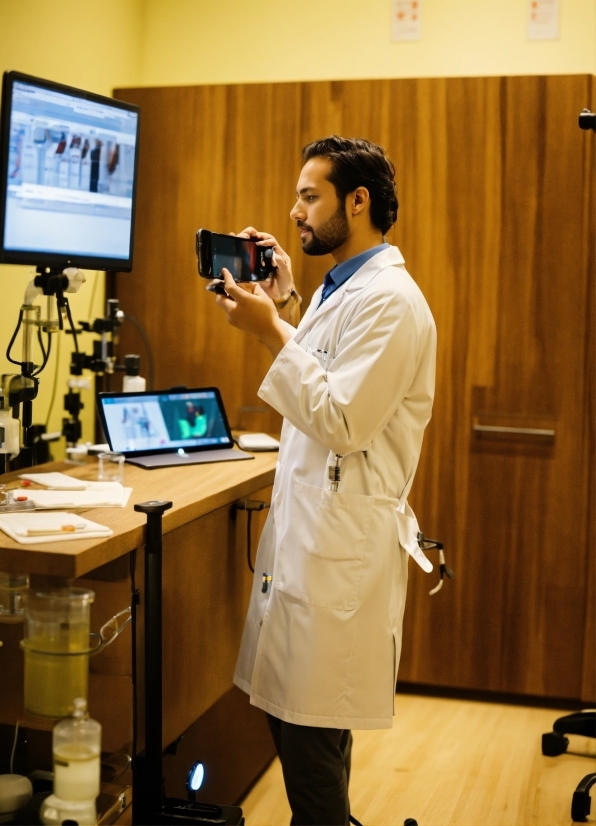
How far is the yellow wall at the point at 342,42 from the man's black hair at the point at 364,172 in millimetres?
1655

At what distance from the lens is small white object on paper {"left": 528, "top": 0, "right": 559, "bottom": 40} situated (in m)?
3.30

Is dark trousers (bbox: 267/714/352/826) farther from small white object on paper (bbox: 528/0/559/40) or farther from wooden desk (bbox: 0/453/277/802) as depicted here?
small white object on paper (bbox: 528/0/559/40)

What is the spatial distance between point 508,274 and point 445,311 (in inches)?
8.7

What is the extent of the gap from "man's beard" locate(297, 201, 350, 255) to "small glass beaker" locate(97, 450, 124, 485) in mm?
664

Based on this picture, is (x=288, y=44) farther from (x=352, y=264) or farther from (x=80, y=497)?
(x=80, y=497)

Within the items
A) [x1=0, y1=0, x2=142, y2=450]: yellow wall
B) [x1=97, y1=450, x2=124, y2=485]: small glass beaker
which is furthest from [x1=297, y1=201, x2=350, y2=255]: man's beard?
[x1=0, y1=0, x2=142, y2=450]: yellow wall

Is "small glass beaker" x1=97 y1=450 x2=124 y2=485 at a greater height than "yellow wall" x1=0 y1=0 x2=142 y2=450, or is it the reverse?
"yellow wall" x1=0 y1=0 x2=142 y2=450

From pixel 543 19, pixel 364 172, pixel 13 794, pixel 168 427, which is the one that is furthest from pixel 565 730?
pixel 543 19

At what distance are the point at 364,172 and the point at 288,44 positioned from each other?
1.86 m

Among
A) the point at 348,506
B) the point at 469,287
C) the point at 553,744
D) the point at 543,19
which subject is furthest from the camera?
the point at 543,19

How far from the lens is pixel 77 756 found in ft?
4.94

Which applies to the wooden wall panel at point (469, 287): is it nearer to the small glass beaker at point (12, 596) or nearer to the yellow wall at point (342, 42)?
the yellow wall at point (342, 42)

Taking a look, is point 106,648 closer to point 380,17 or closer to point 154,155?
point 154,155

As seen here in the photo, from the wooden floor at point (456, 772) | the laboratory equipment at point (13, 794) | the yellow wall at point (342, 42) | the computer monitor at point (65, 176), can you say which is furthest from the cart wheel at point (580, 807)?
the yellow wall at point (342, 42)
